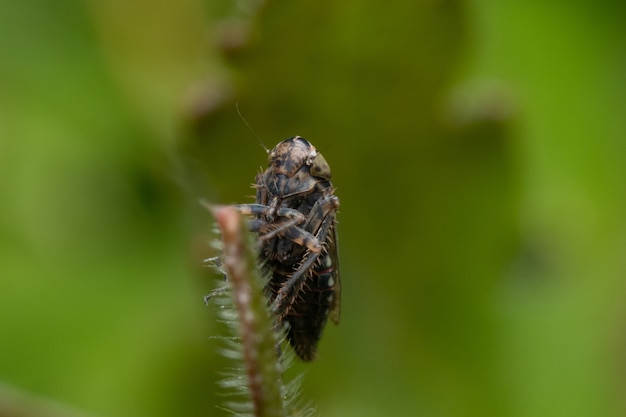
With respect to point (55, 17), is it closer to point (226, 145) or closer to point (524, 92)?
point (226, 145)

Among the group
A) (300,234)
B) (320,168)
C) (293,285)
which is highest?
(320,168)

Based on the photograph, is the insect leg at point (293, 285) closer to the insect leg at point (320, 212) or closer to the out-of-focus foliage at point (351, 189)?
the insect leg at point (320, 212)

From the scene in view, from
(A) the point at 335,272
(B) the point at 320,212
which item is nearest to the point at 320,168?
(B) the point at 320,212

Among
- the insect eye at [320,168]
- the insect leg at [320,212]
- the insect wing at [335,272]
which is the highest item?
the insect eye at [320,168]

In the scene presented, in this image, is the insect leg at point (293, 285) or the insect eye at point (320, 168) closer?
the insect leg at point (293, 285)

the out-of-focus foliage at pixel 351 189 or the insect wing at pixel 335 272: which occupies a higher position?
the out-of-focus foliage at pixel 351 189

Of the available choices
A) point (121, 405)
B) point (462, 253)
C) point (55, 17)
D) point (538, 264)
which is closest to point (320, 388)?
point (462, 253)

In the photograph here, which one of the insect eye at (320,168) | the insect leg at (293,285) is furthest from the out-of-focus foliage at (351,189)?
the insect leg at (293,285)

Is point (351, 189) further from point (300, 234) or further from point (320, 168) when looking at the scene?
point (300, 234)
